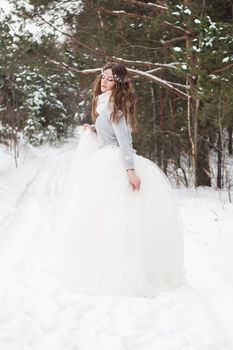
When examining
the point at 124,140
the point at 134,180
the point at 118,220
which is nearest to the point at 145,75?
the point at 124,140

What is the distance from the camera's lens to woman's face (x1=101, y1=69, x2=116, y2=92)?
13.0 feet

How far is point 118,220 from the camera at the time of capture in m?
3.68

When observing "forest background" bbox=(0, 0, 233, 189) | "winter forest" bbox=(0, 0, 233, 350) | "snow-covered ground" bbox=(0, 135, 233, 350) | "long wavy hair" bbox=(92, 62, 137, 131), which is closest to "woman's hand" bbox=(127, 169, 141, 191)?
"winter forest" bbox=(0, 0, 233, 350)

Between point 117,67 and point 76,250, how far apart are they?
5.46ft

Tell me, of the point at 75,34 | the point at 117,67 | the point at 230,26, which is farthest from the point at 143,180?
the point at 75,34

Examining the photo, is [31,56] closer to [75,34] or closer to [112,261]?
[75,34]

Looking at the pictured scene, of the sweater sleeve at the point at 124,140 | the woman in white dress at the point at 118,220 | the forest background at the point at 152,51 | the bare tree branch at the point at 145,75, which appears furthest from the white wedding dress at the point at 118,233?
the bare tree branch at the point at 145,75

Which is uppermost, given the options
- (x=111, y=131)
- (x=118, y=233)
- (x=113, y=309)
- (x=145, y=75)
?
(x=145, y=75)

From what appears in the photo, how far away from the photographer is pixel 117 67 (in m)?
3.88

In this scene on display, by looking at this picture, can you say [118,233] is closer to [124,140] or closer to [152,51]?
[124,140]

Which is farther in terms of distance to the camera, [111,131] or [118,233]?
[111,131]

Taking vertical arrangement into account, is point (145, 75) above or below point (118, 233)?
above

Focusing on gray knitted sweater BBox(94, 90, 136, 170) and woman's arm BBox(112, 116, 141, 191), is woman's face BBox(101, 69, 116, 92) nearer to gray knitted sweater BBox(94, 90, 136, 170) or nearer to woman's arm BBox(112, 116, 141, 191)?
gray knitted sweater BBox(94, 90, 136, 170)

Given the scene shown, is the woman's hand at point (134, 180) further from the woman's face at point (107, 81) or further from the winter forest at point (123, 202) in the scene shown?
the woman's face at point (107, 81)
